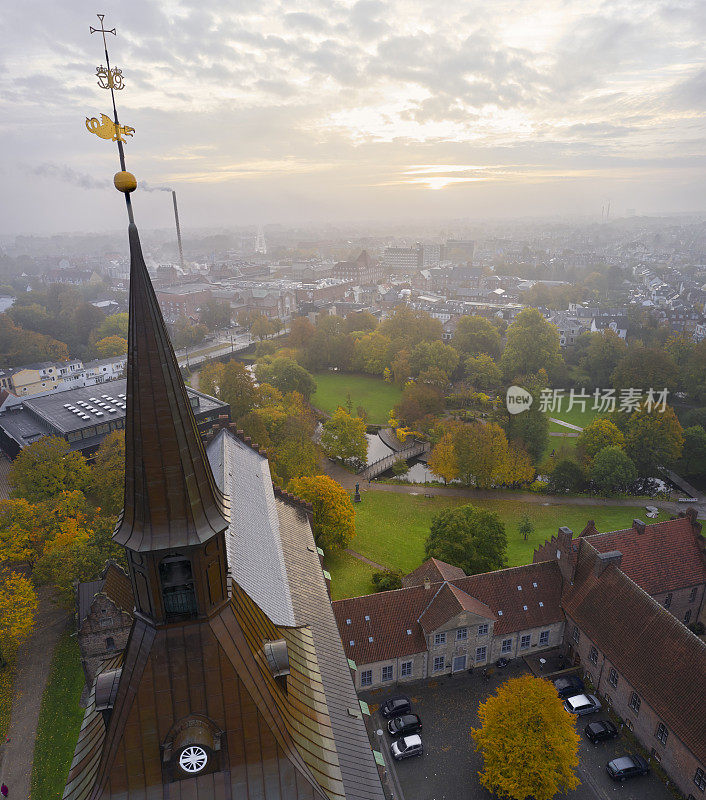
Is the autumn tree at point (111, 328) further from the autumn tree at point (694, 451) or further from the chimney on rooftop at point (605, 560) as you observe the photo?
the chimney on rooftop at point (605, 560)

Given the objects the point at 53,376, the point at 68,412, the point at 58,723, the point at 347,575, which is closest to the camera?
the point at 58,723

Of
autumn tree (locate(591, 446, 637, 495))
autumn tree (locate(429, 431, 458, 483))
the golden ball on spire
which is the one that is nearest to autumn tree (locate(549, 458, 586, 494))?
autumn tree (locate(591, 446, 637, 495))

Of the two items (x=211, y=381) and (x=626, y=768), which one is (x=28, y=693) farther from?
(x=211, y=381)

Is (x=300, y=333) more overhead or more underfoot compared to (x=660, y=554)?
more underfoot

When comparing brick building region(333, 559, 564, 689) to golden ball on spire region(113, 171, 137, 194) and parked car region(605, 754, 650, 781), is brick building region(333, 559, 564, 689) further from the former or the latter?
golden ball on spire region(113, 171, 137, 194)

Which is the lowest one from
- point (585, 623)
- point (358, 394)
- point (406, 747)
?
point (358, 394)

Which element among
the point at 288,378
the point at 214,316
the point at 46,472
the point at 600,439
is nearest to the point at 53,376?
the point at 288,378
